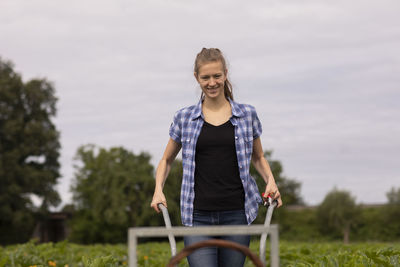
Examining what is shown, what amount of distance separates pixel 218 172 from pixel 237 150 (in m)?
0.19

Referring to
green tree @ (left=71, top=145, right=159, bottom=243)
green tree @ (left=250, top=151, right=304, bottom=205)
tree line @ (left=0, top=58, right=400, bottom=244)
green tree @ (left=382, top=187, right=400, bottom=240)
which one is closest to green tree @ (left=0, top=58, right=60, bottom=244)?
tree line @ (left=0, top=58, right=400, bottom=244)

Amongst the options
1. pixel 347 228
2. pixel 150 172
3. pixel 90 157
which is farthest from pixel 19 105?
pixel 347 228

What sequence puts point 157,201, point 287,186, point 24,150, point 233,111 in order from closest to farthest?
point 157,201, point 233,111, point 24,150, point 287,186

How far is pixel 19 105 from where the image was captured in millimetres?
37875

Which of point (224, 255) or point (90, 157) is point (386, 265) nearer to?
point (224, 255)

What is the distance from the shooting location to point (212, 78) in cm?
366

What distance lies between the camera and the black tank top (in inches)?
145

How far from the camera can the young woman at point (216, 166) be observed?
367 centimetres

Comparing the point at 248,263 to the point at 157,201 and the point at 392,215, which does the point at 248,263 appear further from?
the point at 392,215

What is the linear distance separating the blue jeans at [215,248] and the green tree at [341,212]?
129 ft

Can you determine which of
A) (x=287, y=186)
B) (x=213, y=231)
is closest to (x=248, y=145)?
(x=213, y=231)

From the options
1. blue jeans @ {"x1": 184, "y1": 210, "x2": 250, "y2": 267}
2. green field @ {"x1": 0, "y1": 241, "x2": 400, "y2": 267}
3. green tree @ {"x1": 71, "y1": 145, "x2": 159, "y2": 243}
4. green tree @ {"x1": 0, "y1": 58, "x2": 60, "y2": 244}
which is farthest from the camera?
green tree @ {"x1": 71, "y1": 145, "x2": 159, "y2": 243}

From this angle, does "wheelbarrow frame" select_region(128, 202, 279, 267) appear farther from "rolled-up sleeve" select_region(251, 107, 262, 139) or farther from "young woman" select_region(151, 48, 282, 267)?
"rolled-up sleeve" select_region(251, 107, 262, 139)

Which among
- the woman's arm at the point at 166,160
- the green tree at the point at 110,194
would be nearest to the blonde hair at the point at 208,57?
the woman's arm at the point at 166,160
